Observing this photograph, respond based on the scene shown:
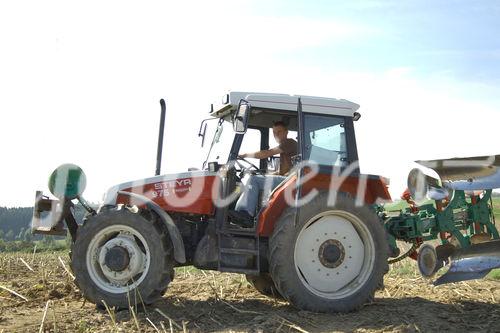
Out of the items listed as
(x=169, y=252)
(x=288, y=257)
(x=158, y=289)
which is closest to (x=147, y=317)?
(x=158, y=289)

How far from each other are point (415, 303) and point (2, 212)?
84349 mm

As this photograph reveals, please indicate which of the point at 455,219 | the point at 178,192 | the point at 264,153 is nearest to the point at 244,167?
the point at 264,153

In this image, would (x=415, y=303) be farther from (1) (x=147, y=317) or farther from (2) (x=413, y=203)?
(1) (x=147, y=317)

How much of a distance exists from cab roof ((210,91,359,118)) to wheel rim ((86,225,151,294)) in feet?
6.18

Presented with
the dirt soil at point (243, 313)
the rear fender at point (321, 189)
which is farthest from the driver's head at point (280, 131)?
the dirt soil at point (243, 313)

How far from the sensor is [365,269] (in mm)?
6117

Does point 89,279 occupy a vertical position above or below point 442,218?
below

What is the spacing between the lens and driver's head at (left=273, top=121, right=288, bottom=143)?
21.5 feet

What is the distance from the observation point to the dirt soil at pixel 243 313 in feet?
16.6

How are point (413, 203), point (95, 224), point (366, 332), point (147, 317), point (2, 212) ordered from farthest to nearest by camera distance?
point (2, 212) → point (413, 203) → point (95, 224) → point (147, 317) → point (366, 332)

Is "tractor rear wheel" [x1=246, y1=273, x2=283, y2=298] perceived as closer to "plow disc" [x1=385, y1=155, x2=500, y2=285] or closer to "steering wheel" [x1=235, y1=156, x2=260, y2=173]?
"steering wheel" [x1=235, y1=156, x2=260, y2=173]

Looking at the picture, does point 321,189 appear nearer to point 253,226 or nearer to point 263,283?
point 253,226

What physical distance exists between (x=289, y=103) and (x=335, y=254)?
6.03ft

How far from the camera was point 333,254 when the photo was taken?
19.9ft
